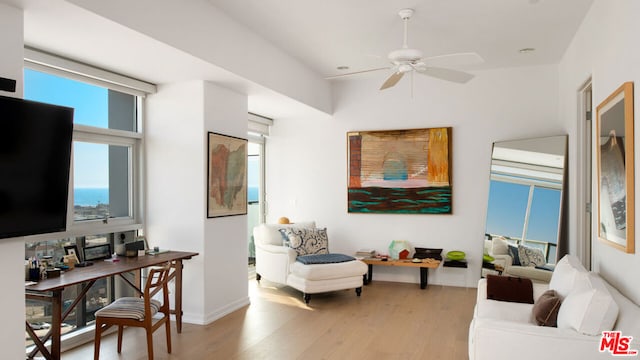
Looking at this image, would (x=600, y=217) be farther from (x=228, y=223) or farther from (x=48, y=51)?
(x=48, y=51)

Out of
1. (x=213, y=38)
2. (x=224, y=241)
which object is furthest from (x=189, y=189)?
(x=213, y=38)

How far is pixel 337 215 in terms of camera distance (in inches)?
266

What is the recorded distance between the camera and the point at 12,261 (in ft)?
9.09

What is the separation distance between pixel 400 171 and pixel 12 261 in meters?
4.66

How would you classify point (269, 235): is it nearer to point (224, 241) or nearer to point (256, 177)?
point (224, 241)

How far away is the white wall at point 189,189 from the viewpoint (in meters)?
4.57

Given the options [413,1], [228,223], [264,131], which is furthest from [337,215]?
[413,1]

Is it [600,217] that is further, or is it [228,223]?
[228,223]

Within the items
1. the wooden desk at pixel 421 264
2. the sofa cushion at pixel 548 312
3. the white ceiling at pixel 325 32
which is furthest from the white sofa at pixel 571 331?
the wooden desk at pixel 421 264

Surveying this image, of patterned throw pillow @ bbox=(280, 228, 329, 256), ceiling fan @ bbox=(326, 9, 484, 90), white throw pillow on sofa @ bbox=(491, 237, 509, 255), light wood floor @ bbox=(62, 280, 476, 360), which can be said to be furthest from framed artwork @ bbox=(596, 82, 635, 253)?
patterned throw pillow @ bbox=(280, 228, 329, 256)

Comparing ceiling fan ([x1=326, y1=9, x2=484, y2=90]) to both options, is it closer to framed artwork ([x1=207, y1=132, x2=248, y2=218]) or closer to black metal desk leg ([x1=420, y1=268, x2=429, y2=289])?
framed artwork ([x1=207, y1=132, x2=248, y2=218])

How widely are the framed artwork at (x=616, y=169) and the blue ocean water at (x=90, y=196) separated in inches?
161

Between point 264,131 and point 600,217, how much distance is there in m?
4.73

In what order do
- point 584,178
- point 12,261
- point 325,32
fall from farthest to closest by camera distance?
point 325,32, point 584,178, point 12,261
